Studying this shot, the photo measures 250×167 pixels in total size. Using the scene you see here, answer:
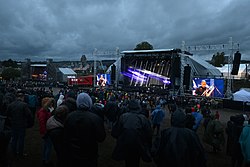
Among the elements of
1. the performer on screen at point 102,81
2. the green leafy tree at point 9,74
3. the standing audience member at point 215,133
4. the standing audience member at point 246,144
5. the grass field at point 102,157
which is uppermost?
the green leafy tree at point 9,74

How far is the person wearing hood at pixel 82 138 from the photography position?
2838 millimetres

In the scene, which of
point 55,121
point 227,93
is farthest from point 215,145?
point 227,93

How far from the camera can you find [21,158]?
5.36 m

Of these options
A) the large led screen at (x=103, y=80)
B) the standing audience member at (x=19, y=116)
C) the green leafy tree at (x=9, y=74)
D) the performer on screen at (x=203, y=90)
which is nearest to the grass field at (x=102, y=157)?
the standing audience member at (x=19, y=116)

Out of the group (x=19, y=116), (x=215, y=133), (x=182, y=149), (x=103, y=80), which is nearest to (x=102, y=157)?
(x=19, y=116)

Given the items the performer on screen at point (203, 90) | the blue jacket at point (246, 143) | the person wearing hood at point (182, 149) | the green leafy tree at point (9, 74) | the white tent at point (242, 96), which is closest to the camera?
the person wearing hood at point (182, 149)

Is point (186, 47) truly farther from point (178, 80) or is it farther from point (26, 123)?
point (26, 123)

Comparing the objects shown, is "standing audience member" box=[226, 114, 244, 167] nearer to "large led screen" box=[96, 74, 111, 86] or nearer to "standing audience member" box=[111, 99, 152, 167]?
"standing audience member" box=[111, 99, 152, 167]

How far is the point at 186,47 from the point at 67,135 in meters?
25.6

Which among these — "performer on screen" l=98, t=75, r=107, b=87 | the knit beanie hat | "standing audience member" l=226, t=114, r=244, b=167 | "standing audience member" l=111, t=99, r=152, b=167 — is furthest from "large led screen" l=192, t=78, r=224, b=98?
the knit beanie hat

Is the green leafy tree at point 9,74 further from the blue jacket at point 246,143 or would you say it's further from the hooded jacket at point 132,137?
the blue jacket at point 246,143

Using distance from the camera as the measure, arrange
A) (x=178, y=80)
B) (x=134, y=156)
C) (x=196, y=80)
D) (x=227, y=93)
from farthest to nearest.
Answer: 1. (x=178, y=80)
2. (x=196, y=80)
3. (x=227, y=93)
4. (x=134, y=156)

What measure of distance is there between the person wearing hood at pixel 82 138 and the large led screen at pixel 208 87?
2359 cm

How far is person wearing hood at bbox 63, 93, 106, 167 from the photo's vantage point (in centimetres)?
284
